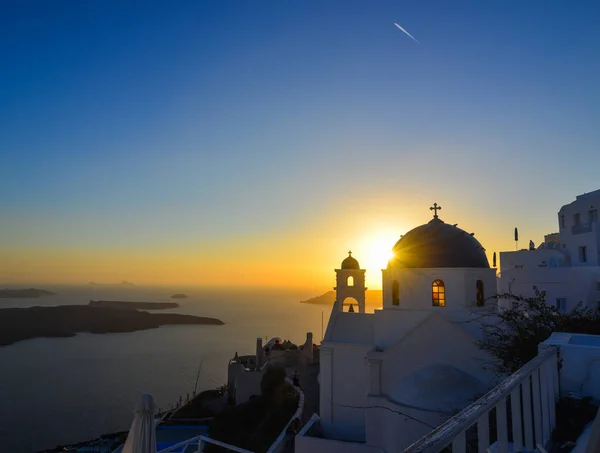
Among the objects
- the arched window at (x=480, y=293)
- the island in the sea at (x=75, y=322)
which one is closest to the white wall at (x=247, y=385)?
the arched window at (x=480, y=293)

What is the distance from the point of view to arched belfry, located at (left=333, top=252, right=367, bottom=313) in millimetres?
18438

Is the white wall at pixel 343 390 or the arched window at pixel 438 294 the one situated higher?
the arched window at pixel 438 294

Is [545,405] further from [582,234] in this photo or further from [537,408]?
[582,234]

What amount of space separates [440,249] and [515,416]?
11307mm

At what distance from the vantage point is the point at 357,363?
1421 centimetres

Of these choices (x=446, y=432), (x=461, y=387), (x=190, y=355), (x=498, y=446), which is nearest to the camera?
(x=446, y=432)

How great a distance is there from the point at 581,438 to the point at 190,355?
Answer: 242 ft

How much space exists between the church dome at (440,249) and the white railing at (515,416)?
9503mm

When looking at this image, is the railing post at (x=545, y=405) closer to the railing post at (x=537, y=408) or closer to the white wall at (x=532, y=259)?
the railing post at (x=537, y=408)

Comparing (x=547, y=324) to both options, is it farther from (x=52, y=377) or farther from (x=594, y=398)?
(x=52, y=377)

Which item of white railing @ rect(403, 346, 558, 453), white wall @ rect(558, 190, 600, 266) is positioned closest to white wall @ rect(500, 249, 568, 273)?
white wall @ rect(558, 190, 600, 266)

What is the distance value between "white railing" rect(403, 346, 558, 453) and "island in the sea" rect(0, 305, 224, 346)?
102 meters

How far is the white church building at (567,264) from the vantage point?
22.8 m

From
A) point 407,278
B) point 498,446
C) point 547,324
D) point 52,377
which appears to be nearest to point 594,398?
point 498,446
